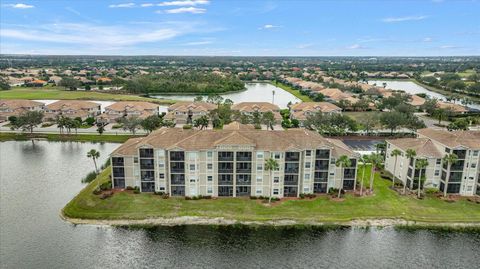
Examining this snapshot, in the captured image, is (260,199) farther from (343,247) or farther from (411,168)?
(411,168)

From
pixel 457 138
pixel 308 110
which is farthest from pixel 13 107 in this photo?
pixel 457 138

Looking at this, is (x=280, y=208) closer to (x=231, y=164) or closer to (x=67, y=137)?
(x=231, y=164)

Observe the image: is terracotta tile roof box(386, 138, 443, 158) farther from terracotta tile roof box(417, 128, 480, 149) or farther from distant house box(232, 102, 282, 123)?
distant house box(232, 102, 282, 123)

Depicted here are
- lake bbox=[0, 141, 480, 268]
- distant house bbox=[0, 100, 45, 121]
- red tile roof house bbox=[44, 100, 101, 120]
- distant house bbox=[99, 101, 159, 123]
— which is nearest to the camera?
lake bbox=[0, 141, 480, 268]

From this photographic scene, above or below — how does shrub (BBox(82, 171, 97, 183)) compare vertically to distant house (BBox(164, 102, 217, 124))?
below

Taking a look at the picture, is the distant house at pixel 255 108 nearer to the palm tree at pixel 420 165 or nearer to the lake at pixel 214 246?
the palm tree at pixel 420 165


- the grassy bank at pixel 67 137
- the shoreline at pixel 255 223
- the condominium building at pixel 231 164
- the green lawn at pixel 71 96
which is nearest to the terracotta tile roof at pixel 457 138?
the shoreline at pixel 255 223

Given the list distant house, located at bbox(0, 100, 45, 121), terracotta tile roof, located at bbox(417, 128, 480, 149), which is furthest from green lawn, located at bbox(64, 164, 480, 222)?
distant house, located at bbox(0, 100, 45, 121)
